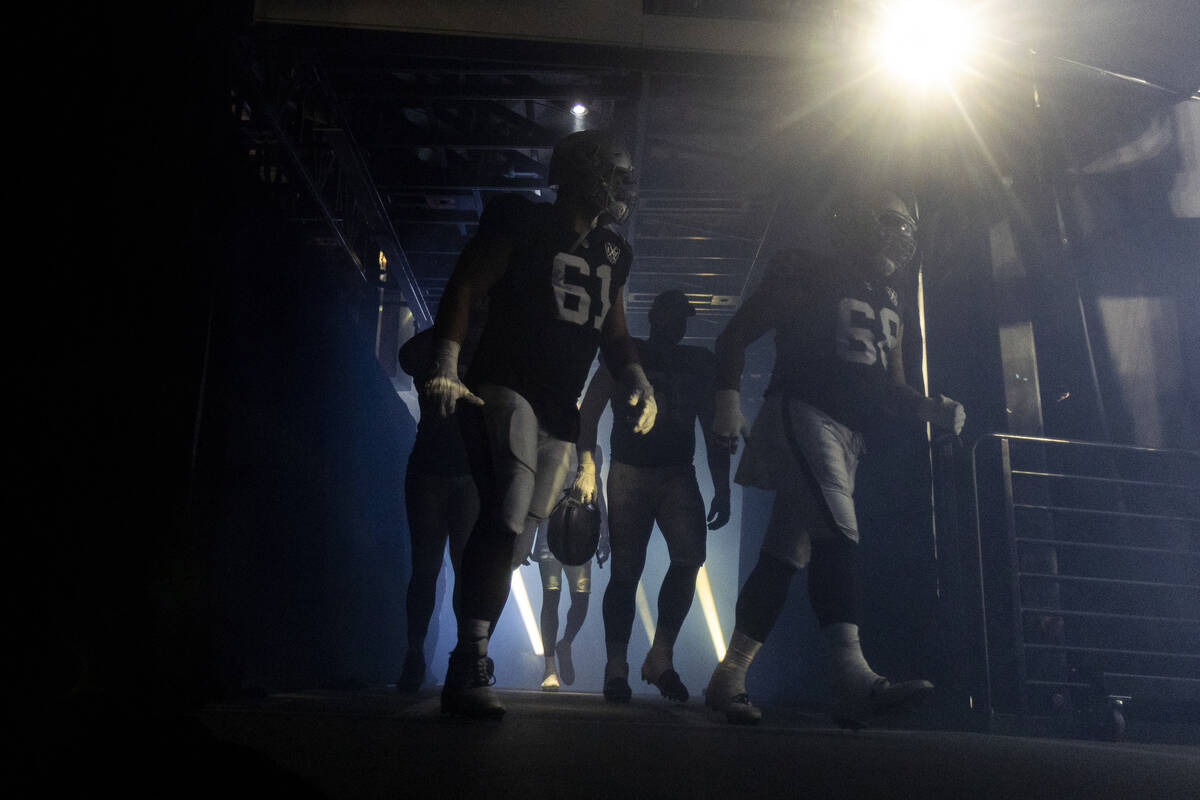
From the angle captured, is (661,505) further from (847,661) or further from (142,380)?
(142,380)

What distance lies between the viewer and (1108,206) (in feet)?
18.5

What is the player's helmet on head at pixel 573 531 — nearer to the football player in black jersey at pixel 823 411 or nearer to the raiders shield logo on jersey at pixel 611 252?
the football player in black jersey at pixel 823 411

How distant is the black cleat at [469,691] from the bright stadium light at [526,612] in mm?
10194

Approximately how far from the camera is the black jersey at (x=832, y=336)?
11.1 ft

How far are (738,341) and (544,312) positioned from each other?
3.32 ft

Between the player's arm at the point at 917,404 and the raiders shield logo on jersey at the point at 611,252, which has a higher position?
the raiders shield logo on jersey at the point at 611,252

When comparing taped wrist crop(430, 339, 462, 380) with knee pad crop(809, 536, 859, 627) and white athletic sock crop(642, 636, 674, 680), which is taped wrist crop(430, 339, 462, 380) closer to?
knee pad crop(809, 536, 859, 627)

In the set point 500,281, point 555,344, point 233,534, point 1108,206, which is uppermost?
point 1108,206

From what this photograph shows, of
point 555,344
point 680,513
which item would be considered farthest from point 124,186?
point 680,513

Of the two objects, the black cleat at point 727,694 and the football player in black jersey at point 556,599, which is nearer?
the black cleat at point 727,694

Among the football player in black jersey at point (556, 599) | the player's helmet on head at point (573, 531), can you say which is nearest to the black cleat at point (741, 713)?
the player's helmet on head at point (573, 531)

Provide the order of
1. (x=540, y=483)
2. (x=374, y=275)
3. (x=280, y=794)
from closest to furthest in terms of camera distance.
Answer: (x=280, y=794) → (x=540, y=483) → (x=374, y=275)

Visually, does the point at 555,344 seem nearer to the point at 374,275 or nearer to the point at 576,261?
the point at 576,261

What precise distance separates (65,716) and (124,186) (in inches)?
63.7
